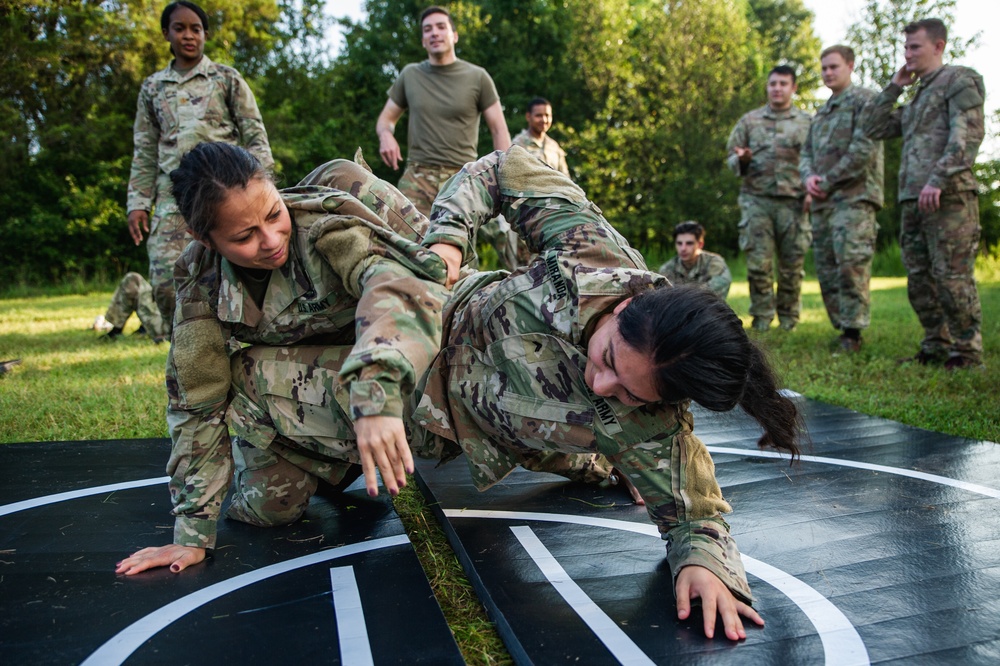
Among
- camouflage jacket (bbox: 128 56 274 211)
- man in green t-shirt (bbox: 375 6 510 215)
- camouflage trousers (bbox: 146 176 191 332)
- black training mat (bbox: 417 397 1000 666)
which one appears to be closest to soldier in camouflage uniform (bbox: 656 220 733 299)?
man in green t-shirt (bbox: 375 6 510 215)

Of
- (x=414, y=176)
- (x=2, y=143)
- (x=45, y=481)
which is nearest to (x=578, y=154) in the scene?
(x=2, y=143)

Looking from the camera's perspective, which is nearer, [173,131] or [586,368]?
[586,368]

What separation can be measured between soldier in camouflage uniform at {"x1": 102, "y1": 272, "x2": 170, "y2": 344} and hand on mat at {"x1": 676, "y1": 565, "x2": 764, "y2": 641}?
19.2ft

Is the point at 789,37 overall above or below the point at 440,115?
above

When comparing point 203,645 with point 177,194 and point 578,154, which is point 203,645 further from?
point 578,154

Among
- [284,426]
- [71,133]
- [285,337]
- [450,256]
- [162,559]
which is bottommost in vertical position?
[162,559]

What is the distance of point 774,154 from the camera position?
6.57 meters

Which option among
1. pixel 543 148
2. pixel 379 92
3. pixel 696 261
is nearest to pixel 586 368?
pixel 696 261

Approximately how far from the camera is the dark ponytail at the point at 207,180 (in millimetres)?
1871

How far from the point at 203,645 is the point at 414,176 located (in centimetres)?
429

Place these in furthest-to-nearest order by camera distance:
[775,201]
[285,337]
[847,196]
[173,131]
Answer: [775,201]
[847,196]
[173,131]
[285,337]

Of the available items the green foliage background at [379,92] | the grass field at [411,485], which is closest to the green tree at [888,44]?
the green foliage background at [379,92]

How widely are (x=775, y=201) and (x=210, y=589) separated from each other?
5.80 meters

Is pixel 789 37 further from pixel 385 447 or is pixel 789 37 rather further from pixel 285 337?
pixel 385 447
